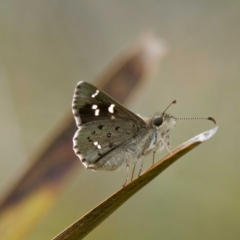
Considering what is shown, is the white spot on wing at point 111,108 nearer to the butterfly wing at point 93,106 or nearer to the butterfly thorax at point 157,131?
the butterfly wing at point 93,106

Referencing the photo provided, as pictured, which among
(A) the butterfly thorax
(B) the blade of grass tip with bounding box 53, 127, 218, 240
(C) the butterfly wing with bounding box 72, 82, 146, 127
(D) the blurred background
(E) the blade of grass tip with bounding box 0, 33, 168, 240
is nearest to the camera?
(B) the blade of grass tip with bounding box 53, 127, 218, 240

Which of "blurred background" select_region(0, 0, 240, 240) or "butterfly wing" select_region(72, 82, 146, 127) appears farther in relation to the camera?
"blurred background" select_region(0, 0, 240, 240)

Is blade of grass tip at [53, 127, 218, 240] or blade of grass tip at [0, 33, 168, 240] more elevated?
blade of grass tip at [53, 127, 218, 240]

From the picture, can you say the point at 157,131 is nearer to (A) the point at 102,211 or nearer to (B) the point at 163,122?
(B) the point at 163,122

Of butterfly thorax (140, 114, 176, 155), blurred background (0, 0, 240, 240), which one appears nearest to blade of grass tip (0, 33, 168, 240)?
butterfly thorax (140, 114, 176, 155)

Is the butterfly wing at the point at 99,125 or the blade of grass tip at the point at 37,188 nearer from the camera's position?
the blade of grass tip at the point at 37,188

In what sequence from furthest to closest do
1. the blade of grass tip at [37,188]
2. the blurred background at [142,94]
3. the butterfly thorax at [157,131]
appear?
the blurred background at [142,94]
the butterfly thorax at [157,131]
the blade of grass tip at [37,188]

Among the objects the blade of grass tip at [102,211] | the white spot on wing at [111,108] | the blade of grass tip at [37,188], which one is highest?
the white spot on wing at [111,108]

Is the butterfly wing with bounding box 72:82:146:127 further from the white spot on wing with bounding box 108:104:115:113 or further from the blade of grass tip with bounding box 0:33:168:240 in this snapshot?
the blade of grass tip with bounding box 0:33:168:240

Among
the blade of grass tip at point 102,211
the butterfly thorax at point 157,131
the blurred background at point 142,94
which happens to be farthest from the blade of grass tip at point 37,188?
the blurred background at point 142,94
